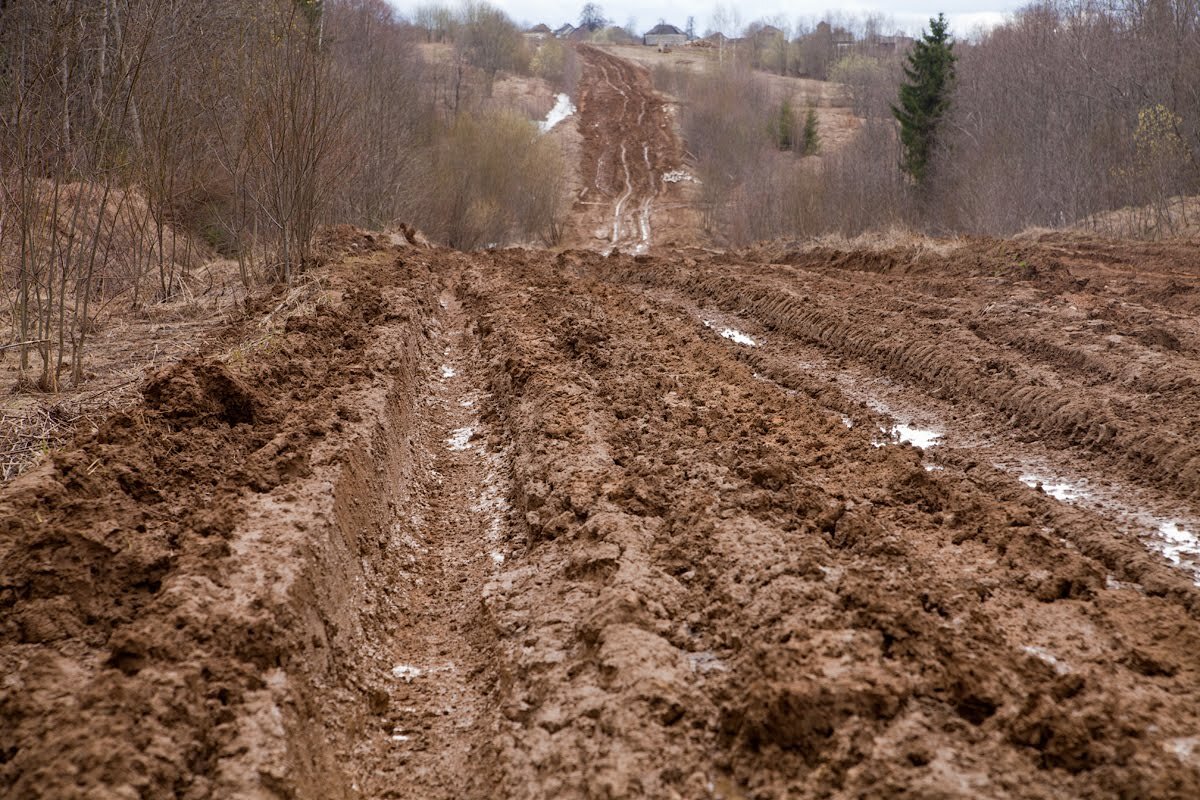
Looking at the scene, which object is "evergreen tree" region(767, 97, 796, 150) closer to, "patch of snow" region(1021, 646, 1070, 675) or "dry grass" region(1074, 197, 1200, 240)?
"dry grass" region(1074, 197, 1200, 240)

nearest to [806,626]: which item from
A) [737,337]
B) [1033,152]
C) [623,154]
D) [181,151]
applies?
[737,337]

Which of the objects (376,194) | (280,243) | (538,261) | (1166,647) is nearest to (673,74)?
(376,194)

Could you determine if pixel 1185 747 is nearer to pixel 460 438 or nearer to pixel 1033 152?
pixel 460 438

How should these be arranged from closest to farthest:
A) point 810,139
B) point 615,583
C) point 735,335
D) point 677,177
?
1. point 615,583
2. point 735,335
3. point 677,177
4. point 810,139

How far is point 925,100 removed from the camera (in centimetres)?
3697

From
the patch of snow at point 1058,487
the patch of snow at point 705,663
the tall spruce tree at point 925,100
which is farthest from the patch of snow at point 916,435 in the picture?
the tall spruce tree at point 925,100

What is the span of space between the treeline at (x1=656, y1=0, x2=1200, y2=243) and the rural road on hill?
1666 centimetres

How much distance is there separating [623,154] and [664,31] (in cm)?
8576

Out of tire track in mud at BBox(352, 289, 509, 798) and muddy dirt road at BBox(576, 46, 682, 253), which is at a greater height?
muddy dirt road at BBox(576, 46, 682, 253)

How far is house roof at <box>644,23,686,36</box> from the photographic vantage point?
4916 inches

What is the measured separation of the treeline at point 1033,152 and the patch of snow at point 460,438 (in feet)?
59.1

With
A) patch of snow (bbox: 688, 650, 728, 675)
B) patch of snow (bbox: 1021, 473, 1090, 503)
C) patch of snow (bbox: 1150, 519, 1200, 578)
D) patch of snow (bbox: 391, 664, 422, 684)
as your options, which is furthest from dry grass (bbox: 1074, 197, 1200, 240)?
patch of snow (bbox: 391, 664, 422, 684)

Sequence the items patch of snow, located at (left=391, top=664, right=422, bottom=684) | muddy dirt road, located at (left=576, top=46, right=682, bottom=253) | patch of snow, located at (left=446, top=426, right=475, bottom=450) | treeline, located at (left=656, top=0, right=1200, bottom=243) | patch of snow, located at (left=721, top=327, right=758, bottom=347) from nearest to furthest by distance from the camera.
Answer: patch of snow, located at (left=391, top=664, right=422, bottom=684)
patch of snow, located at (left=446, top=426, right=475, bottom=450)
patch of snow, located at (left=721, top=327, right=758, bottom=347)
treeline, located at (left=656, top=0, right=1200, bottom=243)
muddy dirt road, located at (left=576, top=46, right=682, bottom=253)

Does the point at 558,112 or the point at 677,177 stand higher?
the point at 558,112
